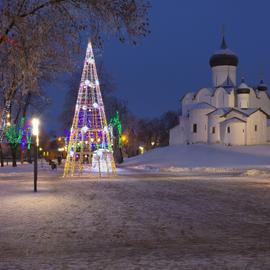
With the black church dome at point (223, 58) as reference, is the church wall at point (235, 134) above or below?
below

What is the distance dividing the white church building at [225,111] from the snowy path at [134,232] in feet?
193

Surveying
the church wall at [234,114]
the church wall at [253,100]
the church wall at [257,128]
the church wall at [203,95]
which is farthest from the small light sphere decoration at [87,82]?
the church wall at [253,100]

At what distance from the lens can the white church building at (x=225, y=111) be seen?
75625 mm

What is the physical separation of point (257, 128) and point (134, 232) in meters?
68.6

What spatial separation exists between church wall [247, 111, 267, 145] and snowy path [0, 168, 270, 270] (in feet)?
195

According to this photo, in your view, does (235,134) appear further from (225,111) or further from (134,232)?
(134,232)

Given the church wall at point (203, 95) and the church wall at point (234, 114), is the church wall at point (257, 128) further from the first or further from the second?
the church wall at point (203, 95)

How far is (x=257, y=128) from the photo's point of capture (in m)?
76.9

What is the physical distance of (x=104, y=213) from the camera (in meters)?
13.5

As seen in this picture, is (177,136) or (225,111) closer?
(225,111)

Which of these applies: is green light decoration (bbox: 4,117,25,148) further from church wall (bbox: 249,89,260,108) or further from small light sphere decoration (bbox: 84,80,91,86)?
church wall (bbox: 249,89,260,108)

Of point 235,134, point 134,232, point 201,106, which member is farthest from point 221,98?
point 134,232

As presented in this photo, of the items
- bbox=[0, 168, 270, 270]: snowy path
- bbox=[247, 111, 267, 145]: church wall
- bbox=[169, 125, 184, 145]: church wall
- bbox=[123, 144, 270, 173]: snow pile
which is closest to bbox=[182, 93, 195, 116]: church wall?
bbox=[169, 125, 184, 145]: church wall

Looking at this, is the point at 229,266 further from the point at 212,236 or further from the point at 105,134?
the point at 105,134
